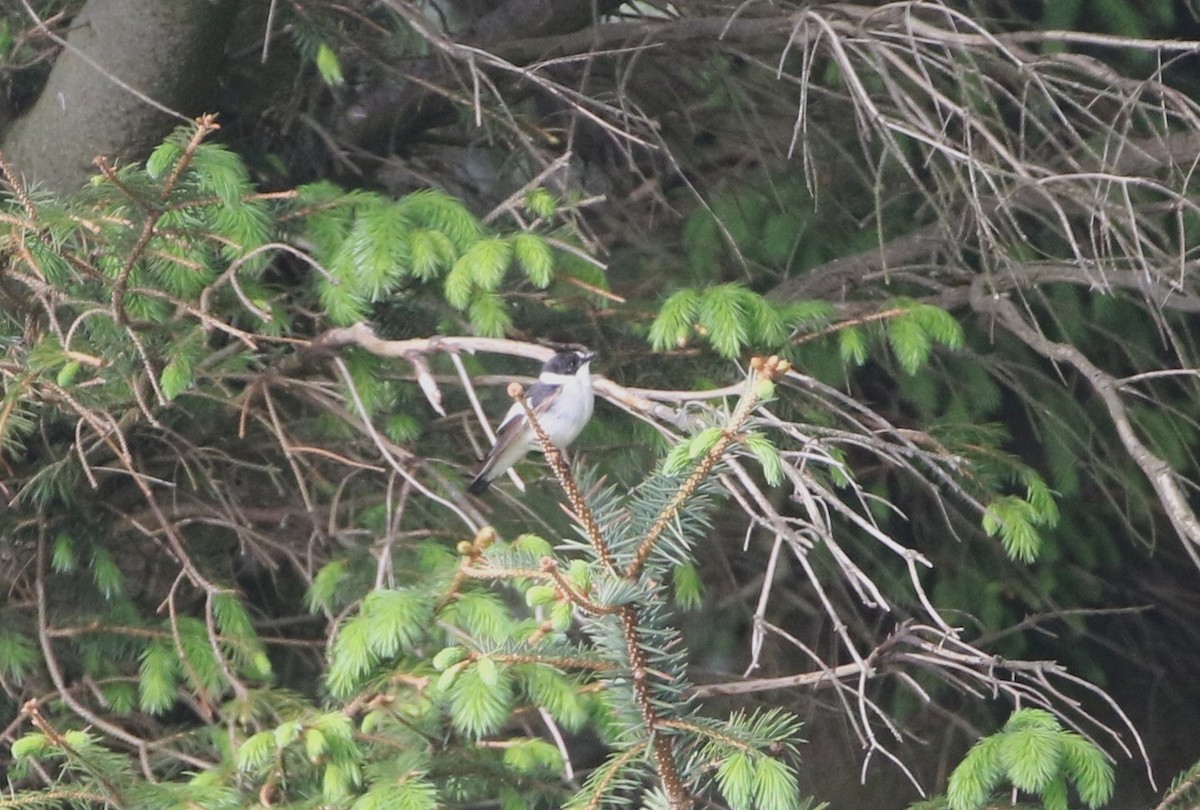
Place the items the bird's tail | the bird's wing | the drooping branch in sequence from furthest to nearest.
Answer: the bird's tail → the bird's wing → the drooping branch

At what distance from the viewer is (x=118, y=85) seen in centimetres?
316

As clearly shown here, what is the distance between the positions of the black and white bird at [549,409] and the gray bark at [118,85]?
43.3 inches

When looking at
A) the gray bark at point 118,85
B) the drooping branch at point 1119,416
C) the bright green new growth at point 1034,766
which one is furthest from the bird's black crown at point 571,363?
the bright green new growth at point 1034,766

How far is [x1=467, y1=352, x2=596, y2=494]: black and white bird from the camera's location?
3021 millimetres

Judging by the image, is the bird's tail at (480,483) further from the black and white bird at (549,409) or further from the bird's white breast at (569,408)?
the bird's white breast at (569,408)

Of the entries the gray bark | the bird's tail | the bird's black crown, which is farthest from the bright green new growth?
the gray bark

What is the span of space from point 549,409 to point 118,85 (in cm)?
126

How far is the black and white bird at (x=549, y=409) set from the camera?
3.02m

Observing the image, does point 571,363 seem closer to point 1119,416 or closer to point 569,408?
point 569,408

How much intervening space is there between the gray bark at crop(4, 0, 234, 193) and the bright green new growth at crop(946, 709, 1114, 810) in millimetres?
2328

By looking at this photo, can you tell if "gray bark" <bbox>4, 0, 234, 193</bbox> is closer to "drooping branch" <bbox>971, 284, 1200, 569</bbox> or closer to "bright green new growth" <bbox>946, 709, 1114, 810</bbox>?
"drooping branch" <bbox>971, 284, 1200, 569</bbox>

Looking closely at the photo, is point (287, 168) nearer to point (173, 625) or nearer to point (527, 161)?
point (527, 161)

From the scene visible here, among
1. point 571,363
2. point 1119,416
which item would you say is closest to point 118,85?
point 571,363

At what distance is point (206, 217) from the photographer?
2744 mm
